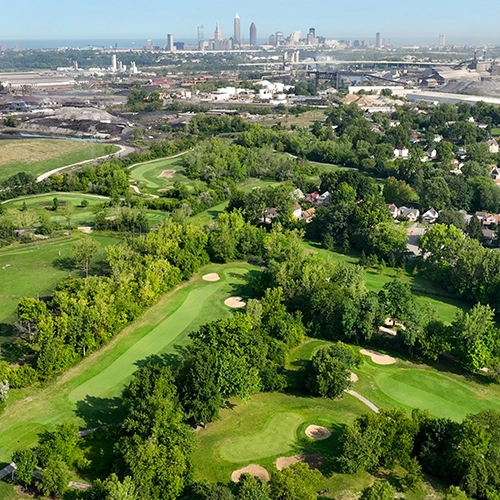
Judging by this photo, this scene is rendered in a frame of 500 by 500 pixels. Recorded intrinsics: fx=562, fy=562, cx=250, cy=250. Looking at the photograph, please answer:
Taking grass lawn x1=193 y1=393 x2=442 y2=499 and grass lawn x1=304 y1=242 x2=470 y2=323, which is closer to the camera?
grass lawn x1=193 y1=393 x2=442 y2=499

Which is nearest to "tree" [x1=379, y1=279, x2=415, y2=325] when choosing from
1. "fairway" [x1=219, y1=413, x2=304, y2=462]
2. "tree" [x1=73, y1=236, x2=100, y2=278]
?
"fairway" [x1=219, y1=413, x2=304, y2=462]

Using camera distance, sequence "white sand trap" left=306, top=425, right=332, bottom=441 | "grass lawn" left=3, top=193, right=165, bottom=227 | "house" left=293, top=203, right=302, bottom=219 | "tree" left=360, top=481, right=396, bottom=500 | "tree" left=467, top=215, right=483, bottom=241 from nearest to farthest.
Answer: "tree" left=360, top=481, right=396, bottom=500 < "white sand trap" left=306, top=425, right=332, bottom=441 < "tree" left=467, top=215, right=483, bottom=241 < "grass lawn" left=3, top=193, right=165, bottom=227 < "house" left=293, top=203, right=302, bottom=219

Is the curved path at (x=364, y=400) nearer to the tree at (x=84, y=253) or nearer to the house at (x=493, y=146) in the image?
the tree at (x=84, y=253)

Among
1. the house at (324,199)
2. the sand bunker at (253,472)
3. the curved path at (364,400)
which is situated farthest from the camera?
the house at (324,199)

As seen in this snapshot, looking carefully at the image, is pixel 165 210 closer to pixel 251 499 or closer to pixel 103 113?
pixel 251 499

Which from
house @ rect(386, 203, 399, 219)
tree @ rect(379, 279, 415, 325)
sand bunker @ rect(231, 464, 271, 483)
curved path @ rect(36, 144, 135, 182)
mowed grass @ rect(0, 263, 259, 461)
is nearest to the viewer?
sand bunker @ rect(231, 464, 271, 483)

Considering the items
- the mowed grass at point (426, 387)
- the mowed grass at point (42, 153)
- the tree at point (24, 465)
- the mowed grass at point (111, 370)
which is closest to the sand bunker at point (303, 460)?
the mowed grass at point (426, 387)

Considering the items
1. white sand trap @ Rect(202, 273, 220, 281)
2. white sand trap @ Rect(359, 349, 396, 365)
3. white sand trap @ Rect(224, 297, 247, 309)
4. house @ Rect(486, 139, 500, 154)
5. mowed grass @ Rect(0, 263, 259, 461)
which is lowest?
white sand trap @ Rect(359, 349, 396, 365)

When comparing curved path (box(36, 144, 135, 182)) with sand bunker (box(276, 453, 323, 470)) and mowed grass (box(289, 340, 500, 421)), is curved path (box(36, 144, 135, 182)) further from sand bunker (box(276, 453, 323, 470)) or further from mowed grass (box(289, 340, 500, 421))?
sand bunker (box(276, 453, 323, 470))

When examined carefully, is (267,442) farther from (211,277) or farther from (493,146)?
(493,146)
